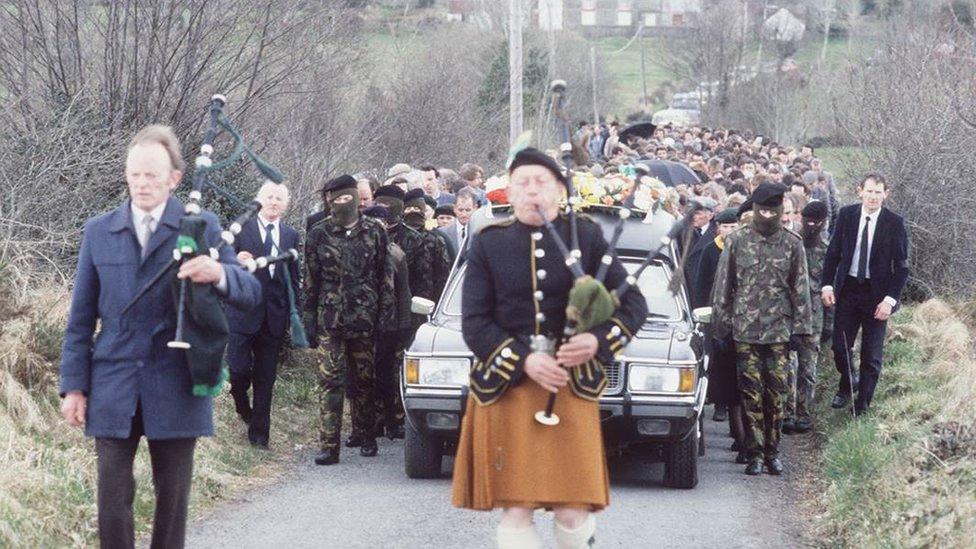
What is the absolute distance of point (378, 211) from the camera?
13.2m

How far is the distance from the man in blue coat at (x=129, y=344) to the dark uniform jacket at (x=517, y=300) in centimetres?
98

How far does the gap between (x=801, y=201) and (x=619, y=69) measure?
85929 millimetres

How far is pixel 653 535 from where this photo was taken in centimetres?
933

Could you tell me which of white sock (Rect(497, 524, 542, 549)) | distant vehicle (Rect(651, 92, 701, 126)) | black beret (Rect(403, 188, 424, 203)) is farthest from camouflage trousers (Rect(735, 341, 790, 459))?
distant vehicle (Rect(651, 92, 701, 126))

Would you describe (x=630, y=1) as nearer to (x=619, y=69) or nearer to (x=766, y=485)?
(x=619, y=69)

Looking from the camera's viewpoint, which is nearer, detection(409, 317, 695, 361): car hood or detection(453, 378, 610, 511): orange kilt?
detection(453, 378, 610, 511): orange kilt

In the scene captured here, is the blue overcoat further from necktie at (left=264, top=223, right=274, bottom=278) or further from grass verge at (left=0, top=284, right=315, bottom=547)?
necktie at (left=264, top=223, right=274, bottom=278)

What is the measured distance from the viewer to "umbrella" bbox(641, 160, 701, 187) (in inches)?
1135

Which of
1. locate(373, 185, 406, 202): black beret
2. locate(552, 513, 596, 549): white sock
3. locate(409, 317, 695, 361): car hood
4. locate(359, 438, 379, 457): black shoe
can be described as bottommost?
locate(359, 438, 379, 457): black shoe

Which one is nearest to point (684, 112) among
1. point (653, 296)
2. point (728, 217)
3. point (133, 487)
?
point (728, 217)

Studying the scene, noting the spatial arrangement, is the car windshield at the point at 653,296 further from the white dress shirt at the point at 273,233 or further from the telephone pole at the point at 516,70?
the telephone pole at the point at 516,70

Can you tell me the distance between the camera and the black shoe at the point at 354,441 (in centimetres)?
1259

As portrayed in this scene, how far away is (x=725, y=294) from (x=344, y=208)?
9.33 ft

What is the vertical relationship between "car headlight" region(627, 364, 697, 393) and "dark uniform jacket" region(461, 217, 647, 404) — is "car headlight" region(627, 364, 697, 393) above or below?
below
